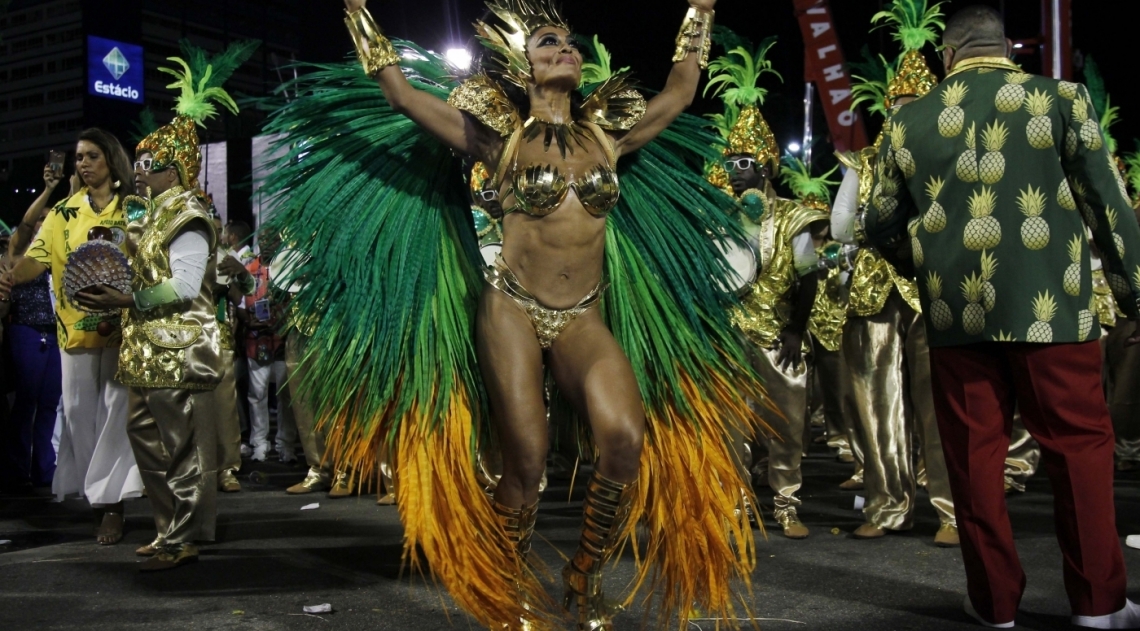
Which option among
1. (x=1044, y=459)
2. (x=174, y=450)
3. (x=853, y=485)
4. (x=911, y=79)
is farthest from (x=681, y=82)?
(x=853, y=485)

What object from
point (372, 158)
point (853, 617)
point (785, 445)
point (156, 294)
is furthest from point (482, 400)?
point (785, 445)

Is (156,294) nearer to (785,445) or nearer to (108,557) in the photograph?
(108,557)

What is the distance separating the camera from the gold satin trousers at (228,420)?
285 inches

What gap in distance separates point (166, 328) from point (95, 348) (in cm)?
116

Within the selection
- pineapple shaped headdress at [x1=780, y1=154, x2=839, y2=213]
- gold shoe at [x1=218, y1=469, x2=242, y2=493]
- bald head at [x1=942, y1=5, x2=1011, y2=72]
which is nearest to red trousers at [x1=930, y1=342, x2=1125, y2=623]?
bald head at [x1=942, y1=5, x2=1011, y2=72]

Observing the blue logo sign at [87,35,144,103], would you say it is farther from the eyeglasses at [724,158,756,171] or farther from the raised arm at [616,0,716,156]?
the raised arm at [616,0,716,156]

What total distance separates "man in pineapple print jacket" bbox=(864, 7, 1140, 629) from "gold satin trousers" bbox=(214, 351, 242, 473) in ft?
16.0

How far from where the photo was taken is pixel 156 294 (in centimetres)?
496

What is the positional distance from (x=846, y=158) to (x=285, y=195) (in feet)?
9.35

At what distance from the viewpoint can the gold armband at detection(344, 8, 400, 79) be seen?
3.62 meters

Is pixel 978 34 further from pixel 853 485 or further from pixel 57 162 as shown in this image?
pixel 57 162

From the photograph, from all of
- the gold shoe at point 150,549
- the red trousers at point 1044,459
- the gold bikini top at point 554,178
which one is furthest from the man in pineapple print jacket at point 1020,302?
the gold shoe at point 150,549

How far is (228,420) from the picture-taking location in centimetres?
744

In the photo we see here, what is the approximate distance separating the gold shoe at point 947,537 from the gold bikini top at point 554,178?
2.50m
